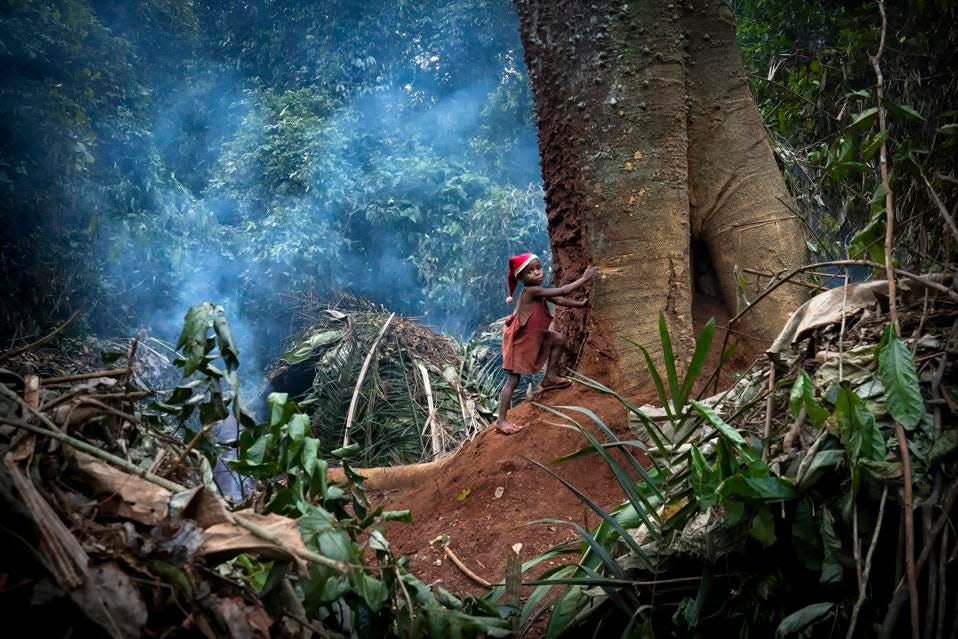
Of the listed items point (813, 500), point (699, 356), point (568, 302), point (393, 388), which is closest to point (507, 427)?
point (568, 302)

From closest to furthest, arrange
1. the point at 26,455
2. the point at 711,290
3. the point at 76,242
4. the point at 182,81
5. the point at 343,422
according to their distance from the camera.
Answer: the point at 26,455 < the point at 711,290 < the point at 343,422 < the point at 76,242 < the point at 182,81

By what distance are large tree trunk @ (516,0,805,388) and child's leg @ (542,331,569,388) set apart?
17 cm

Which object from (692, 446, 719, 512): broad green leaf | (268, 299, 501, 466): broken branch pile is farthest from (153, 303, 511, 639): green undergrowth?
(268, 299, 501, 466): broken branch pile

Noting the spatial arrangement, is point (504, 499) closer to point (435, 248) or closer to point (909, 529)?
point (909, 529)

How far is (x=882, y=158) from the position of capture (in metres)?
1.81

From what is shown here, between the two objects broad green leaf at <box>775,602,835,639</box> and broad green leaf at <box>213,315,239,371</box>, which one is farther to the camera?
broad green leaf at <box>213,315,239,371</box>

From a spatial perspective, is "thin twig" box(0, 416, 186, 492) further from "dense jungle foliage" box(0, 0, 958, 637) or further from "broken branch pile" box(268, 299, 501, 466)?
"broken branch pile" box(268, 299, 501, 466)

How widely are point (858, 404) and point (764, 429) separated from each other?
1.24 feet

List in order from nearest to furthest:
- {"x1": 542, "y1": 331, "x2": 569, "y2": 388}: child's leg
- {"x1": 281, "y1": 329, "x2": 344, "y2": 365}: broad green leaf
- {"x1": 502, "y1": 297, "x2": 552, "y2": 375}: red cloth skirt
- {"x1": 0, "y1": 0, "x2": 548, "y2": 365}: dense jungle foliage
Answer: {"x1": 542, "y1": 331, "x2": 569, "y2": 388}: child's leg < {"x1": 502, "y1": 297, "x2": 552, "y2": 375}: red cloth skirt < {"x1": 281, "y1": 329, "x2": 344, "y2": 365}: broad green leaf < {"x1": 0, "y1": 0, "x2": 548, "y2": 365}: dense jungle foliage

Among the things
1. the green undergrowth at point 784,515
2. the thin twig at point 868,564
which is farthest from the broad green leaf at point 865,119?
the thin twig at point 868,564

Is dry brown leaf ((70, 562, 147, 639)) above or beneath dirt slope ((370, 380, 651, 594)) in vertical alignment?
above

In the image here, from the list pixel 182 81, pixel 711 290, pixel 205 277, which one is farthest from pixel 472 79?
pixel 711 290

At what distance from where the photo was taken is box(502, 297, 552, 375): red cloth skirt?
4.45 m

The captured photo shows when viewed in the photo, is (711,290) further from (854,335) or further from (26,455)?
(26,455)
